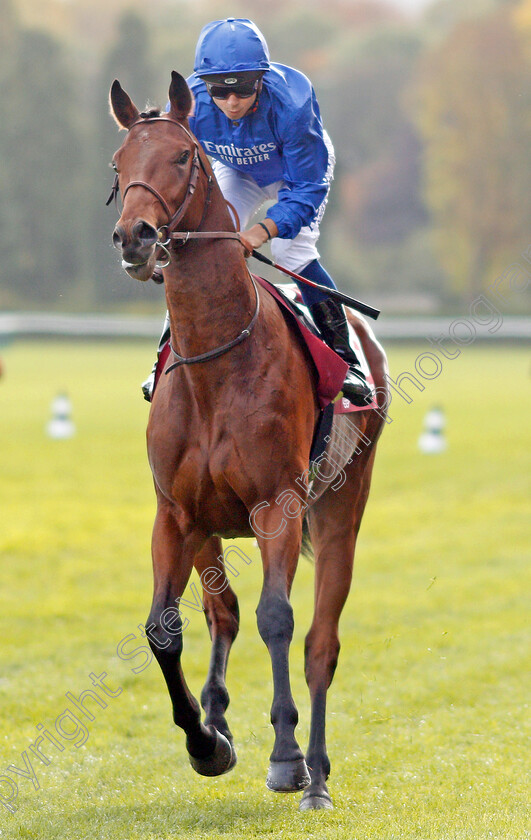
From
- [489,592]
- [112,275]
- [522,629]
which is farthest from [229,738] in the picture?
[489,592]

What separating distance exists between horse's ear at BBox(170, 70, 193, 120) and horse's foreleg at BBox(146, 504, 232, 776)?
54.6 inches

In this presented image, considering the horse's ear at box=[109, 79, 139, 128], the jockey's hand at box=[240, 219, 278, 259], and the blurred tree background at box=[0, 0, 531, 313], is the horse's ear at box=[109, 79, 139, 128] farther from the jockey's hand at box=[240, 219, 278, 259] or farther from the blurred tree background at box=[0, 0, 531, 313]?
the blurred tree background at box=[0, 0, 531, 313]

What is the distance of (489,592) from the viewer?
8.91 meters

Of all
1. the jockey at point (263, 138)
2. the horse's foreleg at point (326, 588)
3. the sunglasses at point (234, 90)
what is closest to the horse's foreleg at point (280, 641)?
the horse's foreleg at point (326, 588)

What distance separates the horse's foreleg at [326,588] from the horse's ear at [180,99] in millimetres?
1913

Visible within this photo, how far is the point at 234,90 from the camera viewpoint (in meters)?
4.24

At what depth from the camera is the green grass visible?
436cm

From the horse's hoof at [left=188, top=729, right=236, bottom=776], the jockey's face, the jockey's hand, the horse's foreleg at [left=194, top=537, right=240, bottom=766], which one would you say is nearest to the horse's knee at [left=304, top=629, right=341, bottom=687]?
the horse's foreleg at [left=194, top=537, right=240, bottom=766]

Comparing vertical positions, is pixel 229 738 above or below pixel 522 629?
above

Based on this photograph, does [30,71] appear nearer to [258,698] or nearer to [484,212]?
[484,212]

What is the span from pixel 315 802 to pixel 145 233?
7.29ft

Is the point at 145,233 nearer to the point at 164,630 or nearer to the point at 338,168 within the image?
the point at 164,630

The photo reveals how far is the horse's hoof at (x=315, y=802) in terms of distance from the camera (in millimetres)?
4347

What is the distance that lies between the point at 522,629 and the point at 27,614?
11.5 ft
